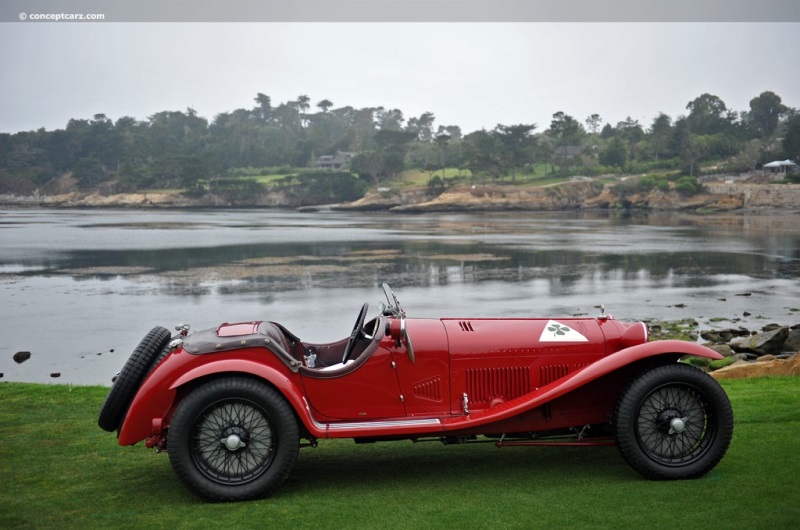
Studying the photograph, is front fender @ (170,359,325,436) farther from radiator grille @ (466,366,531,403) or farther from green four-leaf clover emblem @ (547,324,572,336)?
green four-leaf clover emblem @ (547,324,572,336)

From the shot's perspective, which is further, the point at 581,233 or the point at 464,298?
the point at 581,233

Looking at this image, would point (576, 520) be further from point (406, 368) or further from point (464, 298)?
point (464, 298)

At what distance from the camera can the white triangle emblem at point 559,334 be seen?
18.2ft

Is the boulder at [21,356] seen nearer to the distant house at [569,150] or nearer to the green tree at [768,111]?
the distant house at [569,150]

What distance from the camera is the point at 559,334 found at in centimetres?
559

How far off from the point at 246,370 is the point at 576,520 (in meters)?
2.32

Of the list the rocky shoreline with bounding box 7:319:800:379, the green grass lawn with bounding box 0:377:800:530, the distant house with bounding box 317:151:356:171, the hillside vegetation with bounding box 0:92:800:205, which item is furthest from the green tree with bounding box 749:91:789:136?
the green grass lawn with bounding box 0:377:800:530

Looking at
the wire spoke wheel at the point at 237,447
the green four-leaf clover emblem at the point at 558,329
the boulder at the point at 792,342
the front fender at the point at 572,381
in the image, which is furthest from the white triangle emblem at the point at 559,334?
the boulder at the point at 792,342

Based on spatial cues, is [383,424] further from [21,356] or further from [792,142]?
[792,142]

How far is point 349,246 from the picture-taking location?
47219 millimetres

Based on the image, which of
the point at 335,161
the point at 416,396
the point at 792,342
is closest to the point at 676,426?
the point at 416,396

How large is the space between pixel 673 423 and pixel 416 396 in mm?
1781

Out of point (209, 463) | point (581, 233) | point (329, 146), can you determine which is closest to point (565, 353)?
point (209, 463)

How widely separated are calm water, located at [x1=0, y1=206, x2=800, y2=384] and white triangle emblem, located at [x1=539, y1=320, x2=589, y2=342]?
32.9 ft
